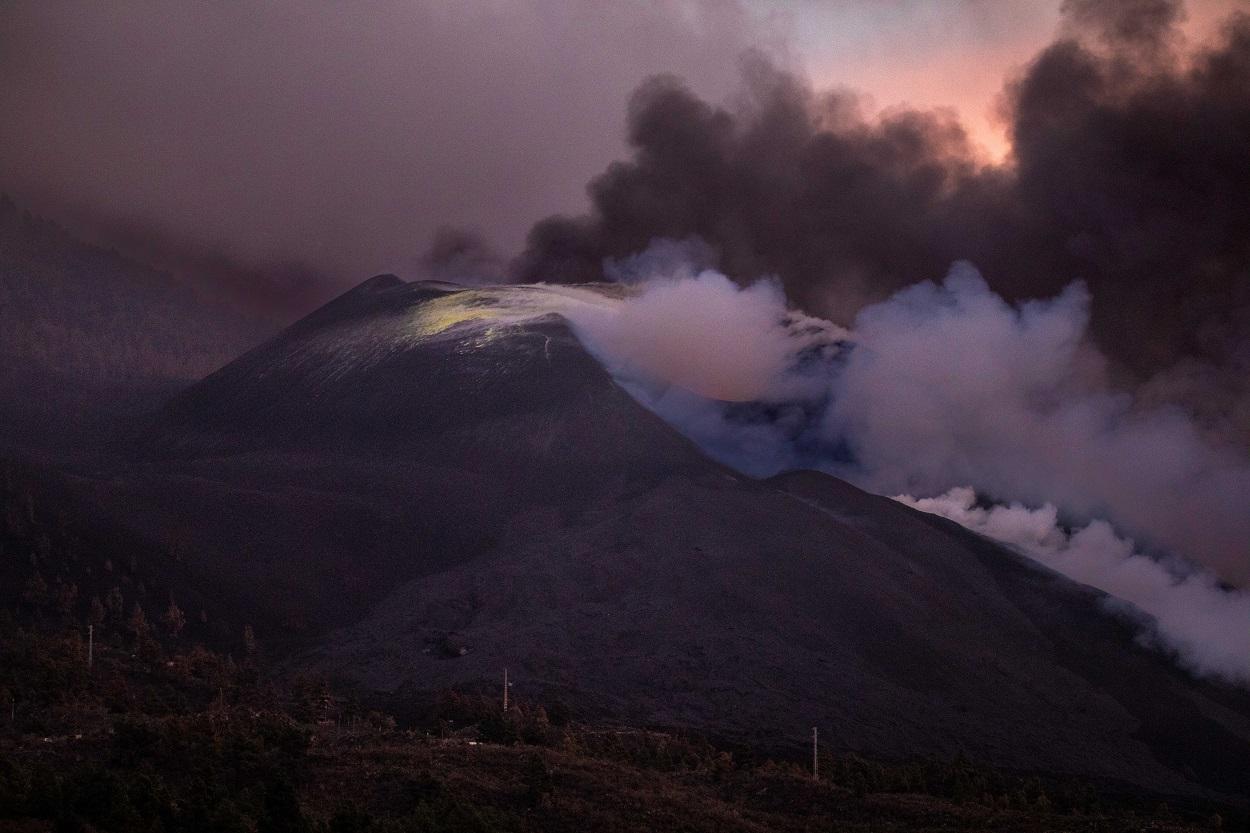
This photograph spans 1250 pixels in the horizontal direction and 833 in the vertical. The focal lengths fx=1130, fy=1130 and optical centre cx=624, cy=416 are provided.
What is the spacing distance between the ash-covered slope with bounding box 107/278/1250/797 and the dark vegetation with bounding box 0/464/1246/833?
18.0 ft

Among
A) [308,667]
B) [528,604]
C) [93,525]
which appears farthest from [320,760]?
[93,525]

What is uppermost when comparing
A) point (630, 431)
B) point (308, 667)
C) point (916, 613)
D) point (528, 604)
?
point (630, 431)

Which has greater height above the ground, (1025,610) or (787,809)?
(1025,610)

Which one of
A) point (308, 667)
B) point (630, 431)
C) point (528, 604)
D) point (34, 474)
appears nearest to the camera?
point (308, 667)

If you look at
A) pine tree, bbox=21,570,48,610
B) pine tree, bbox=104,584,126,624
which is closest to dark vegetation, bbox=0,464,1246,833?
pine tree, bbox=21,570,48,610

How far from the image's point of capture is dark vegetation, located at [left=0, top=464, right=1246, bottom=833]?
25.1m

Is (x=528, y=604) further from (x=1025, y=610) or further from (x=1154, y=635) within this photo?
(x=1154, y=635)

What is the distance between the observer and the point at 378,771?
31.2 m

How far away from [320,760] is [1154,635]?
58.9 m

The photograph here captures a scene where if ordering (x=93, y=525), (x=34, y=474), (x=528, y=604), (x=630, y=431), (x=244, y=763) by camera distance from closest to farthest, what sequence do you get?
(x=244, y=763), (x=528, y=604), (x=93, y=525), (x=34, y=474), (x=630, y=431)

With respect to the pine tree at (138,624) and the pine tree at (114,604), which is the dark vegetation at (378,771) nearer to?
the pine tree at (138,624)

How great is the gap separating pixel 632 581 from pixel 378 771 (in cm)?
3678

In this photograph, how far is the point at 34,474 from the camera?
75.7 meters

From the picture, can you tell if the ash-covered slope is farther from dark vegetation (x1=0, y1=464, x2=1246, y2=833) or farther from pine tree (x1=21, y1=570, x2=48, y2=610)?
pine tree (x1=21, y1=570, x2=48, y2=610)
